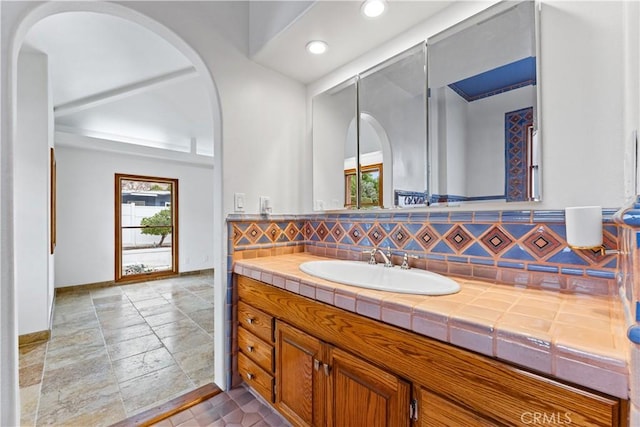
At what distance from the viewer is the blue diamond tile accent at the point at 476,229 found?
127 cm

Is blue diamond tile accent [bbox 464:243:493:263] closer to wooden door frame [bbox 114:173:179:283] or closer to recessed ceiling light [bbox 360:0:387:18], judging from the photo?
recessed ceiling light [bbox 360:0:387:18]

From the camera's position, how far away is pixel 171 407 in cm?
161

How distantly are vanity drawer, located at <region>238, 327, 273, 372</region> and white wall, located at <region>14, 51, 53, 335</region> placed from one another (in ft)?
7.04

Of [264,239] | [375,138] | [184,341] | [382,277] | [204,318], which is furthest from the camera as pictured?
[204,318]

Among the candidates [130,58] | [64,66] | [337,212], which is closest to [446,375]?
[337,212]

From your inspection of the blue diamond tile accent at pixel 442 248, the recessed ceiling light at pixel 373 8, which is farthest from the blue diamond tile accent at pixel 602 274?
the recessed ceiling light at pixel 373 8

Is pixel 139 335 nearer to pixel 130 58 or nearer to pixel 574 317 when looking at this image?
pixel 130 58

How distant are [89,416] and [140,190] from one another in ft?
13.5

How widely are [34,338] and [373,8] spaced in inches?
146

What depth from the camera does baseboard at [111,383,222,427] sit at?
1495 mm

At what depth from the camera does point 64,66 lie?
263 cm

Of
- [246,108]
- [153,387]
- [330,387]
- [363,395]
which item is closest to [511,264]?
[363,395]

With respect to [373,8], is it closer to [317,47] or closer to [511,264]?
[317,47]

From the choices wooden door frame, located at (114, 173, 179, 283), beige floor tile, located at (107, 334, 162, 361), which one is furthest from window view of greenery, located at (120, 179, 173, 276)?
beige floor tile, located at (107, 334, 162, 361)
